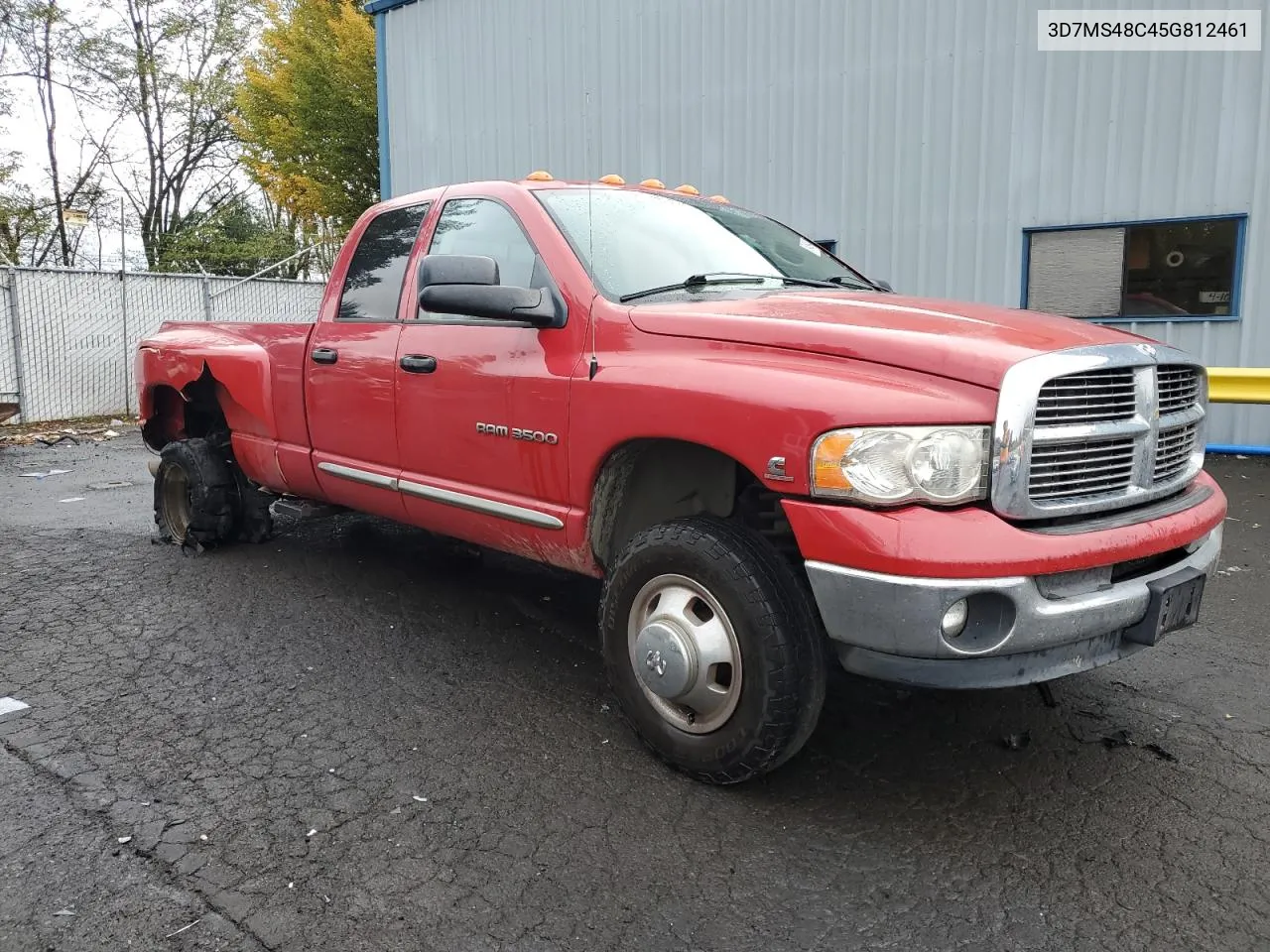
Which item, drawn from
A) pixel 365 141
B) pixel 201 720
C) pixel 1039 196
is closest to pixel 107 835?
pixel 201 720

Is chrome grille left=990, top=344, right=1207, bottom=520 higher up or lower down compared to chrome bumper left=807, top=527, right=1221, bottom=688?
higher up

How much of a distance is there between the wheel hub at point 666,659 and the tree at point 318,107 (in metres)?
25.5

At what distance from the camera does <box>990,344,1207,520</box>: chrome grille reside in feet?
8.20

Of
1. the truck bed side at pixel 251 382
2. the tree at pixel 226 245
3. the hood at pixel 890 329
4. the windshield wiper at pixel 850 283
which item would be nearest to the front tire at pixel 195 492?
the truck bed side at pixel 251 382

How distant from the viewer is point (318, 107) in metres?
26.0

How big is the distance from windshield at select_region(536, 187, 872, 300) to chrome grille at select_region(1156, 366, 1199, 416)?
4.47 feet

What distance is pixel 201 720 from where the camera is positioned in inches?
136

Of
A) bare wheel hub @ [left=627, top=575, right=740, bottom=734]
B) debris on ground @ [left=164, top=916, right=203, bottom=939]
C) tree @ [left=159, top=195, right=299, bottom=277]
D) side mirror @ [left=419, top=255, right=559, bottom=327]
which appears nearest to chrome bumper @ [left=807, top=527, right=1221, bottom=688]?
bare wheel hub @ [left=627, top=575, right=740, bottom=734]

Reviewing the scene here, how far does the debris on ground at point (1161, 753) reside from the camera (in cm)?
315

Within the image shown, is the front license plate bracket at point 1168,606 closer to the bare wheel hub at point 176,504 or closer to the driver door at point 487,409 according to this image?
the driver door at point 487,409

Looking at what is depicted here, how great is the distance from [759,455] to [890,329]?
0.53 meters

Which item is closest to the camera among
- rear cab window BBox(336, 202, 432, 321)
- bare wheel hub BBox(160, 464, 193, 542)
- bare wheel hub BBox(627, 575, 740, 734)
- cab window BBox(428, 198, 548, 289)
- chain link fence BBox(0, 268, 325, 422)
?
bare wheel hub BBox(627, 575, 740, 734)

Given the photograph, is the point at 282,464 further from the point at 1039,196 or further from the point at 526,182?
the point at 1039,196

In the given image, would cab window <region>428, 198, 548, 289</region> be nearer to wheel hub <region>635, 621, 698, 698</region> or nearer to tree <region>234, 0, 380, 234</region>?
wheel hub <region>635, 621, 698, 698</region>
